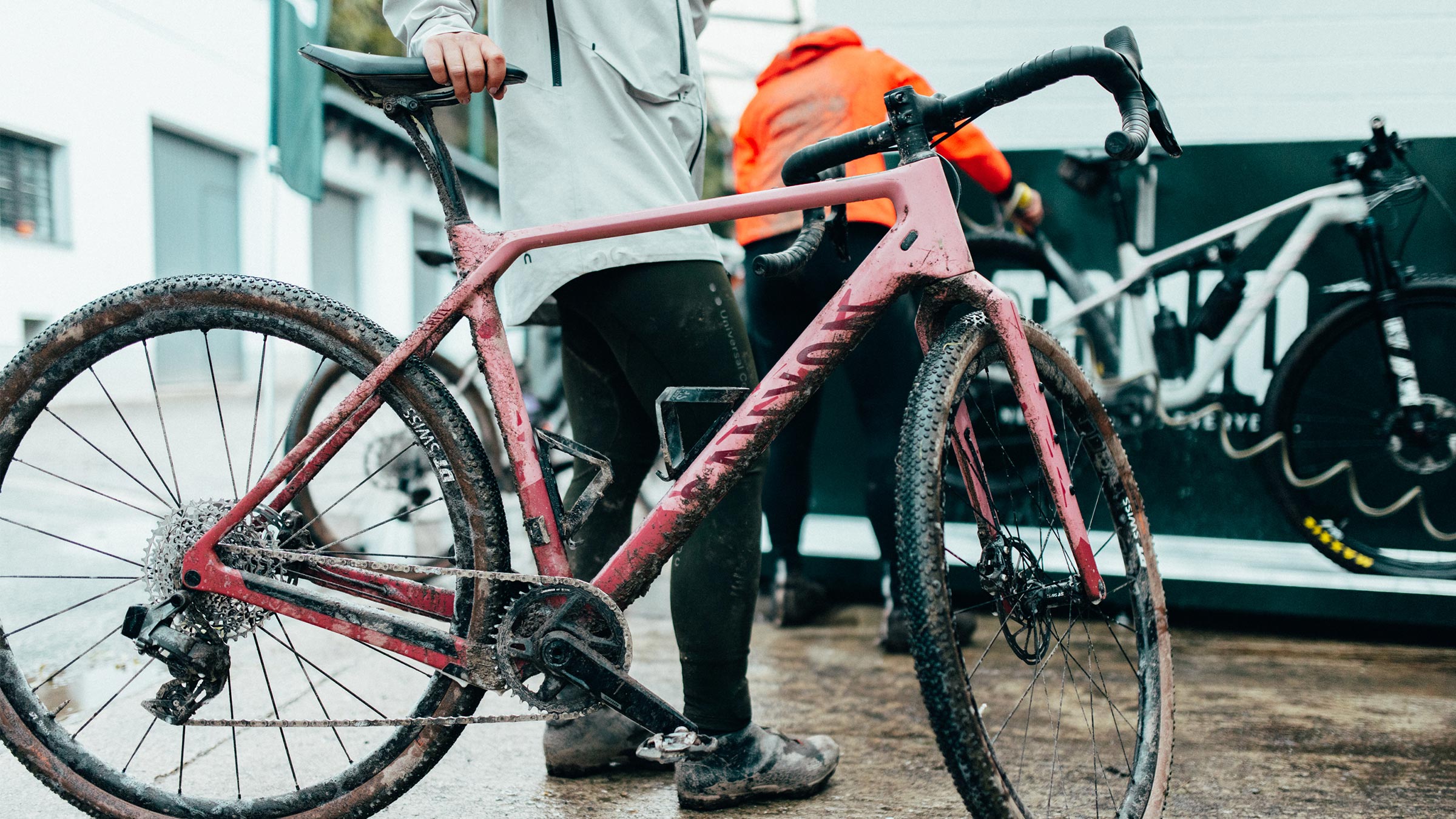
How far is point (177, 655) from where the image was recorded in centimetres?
151

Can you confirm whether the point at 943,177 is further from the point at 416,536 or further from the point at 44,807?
the point at 416,536

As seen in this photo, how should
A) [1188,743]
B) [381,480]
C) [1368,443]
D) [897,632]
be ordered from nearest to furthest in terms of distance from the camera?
[1188,743] → [897,632] → [1368,443] → [381,480]

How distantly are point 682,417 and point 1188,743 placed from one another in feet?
4.43

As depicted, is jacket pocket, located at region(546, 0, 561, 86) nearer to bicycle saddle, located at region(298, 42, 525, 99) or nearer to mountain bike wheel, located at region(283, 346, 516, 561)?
bicycle saddle, located at region(298, 42, 525, 99)

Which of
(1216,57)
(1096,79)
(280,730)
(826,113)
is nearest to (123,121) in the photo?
(826,113)

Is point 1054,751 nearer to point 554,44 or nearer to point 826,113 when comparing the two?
point 554,44

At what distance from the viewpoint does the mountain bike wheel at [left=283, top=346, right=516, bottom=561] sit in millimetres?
2658

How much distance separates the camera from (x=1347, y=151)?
3039mm

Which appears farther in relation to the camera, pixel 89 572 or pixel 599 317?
pixel 89 572

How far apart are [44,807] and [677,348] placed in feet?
4.62

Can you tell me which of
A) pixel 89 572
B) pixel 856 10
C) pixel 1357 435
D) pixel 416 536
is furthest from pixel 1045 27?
pixel 89 572

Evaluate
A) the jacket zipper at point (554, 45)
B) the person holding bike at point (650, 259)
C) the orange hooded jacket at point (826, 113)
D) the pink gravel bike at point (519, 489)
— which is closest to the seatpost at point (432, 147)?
the pink gravel bike at point (519, 489)

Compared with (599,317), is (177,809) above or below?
below

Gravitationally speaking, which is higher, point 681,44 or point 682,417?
point 681,44
